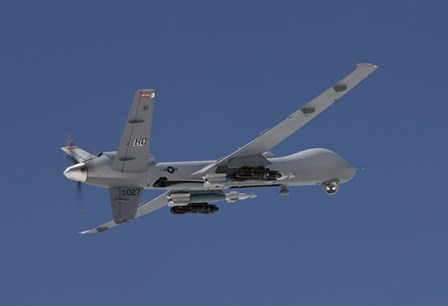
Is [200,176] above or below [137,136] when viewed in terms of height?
below

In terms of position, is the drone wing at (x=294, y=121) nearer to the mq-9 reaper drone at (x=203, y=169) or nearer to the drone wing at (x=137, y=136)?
the mq-9 reaper drone at (x=203, y=169)

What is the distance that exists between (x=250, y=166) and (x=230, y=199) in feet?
17.3

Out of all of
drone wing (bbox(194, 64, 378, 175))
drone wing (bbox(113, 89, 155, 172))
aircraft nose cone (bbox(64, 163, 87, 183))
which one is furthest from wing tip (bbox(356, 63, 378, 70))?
aircraft nose cone (bbox(64, 163, 87, 183))

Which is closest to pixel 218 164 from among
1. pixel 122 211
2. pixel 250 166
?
pixel 250 166

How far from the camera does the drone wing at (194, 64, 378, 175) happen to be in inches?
3051

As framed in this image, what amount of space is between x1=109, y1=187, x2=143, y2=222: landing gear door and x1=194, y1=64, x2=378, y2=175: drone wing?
185 inches

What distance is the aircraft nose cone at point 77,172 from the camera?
77938mm

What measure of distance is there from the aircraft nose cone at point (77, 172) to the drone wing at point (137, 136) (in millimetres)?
2210

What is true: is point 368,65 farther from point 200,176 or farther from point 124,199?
point 124,199

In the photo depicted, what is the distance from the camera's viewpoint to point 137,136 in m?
76.0

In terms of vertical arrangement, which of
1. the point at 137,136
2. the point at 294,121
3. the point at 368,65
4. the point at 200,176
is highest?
the point at 368,65

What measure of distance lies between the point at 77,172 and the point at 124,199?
415cm

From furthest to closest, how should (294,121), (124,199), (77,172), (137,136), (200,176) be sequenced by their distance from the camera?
(200,176) → (124,199) → (294,121) → (77,172) → (137,136)

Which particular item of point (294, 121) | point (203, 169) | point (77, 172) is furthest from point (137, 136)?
point (294, 121)
